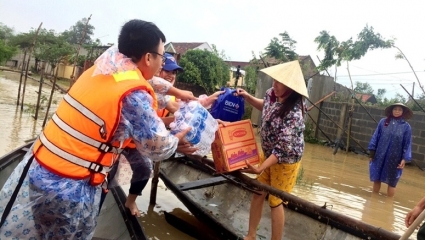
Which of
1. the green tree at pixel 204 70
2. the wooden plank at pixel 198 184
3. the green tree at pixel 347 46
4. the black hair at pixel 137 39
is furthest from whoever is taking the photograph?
the green tree at pixel 204 70

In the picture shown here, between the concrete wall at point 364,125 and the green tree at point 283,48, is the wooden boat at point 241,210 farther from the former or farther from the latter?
the green tree at point 283,48

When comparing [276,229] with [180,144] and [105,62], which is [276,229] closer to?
[180,144]

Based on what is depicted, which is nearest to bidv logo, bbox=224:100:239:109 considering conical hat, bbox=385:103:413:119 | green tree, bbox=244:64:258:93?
conical hat, bbox=385:103:413:119

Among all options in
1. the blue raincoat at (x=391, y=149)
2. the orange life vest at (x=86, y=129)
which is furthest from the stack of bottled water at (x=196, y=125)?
the blue raincoat at (x=391, y=149)

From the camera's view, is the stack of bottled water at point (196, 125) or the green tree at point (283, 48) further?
the green tree at point (283, 48)

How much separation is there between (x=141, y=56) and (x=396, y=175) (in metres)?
5.82

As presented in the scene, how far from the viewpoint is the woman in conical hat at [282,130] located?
9.53ft

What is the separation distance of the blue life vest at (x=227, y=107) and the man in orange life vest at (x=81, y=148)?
54.4 inches

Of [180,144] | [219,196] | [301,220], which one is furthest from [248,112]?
[180,144]

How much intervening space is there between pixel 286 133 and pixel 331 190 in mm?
4431

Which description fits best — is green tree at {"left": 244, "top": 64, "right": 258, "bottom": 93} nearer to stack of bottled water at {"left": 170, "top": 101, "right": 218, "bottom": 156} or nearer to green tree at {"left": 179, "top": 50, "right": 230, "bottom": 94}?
green tree at {"left": 179, "top": 50, "right": 230, "bottom": 94}

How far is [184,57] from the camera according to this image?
76.9ft

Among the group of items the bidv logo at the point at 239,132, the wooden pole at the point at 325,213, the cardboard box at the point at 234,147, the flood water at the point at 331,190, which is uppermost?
the bidv logo at the point at 239,132

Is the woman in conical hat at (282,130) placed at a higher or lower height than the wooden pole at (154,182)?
higher
